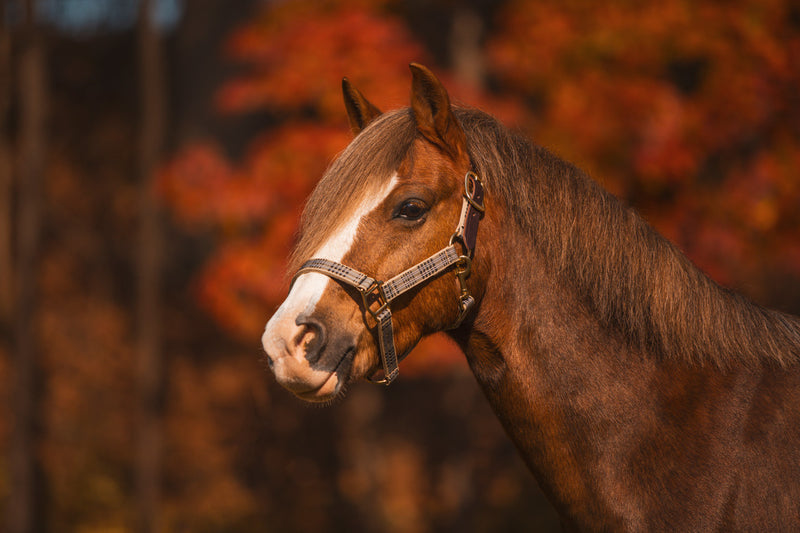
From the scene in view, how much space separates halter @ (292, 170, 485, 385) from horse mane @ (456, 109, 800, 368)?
5.2 inches

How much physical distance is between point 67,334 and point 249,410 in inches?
207

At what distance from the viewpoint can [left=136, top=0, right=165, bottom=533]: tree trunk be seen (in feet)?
30.9

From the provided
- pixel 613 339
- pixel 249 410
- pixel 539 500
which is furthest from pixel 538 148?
pixel 249 410

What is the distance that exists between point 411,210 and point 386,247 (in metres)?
0.18

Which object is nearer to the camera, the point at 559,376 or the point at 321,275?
the point at 321,275

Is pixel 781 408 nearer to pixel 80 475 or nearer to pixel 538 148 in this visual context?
pixel 538 148

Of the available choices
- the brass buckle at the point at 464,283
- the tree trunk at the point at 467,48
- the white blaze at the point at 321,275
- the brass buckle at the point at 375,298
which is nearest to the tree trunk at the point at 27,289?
the tree trunk at the point at 467,48

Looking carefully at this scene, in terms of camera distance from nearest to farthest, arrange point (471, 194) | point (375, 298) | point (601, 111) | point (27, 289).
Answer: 1. point (375, 298)
2. point (471, 194)
3. point (601, 111)
4. point (27, 289)

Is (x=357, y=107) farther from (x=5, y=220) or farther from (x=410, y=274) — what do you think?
(x=5, y=220)

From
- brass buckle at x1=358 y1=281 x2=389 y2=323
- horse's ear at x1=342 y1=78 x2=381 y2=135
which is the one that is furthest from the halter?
horse's ear at x1=342 y1=78 x2=381 y2=135

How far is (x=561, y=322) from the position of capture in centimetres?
272

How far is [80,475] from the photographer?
1146 cm

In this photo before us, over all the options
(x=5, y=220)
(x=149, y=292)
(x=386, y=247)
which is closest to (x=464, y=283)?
(x=386, y=247)

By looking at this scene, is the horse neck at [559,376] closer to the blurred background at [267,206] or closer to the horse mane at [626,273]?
the horse mane at [626,273]
